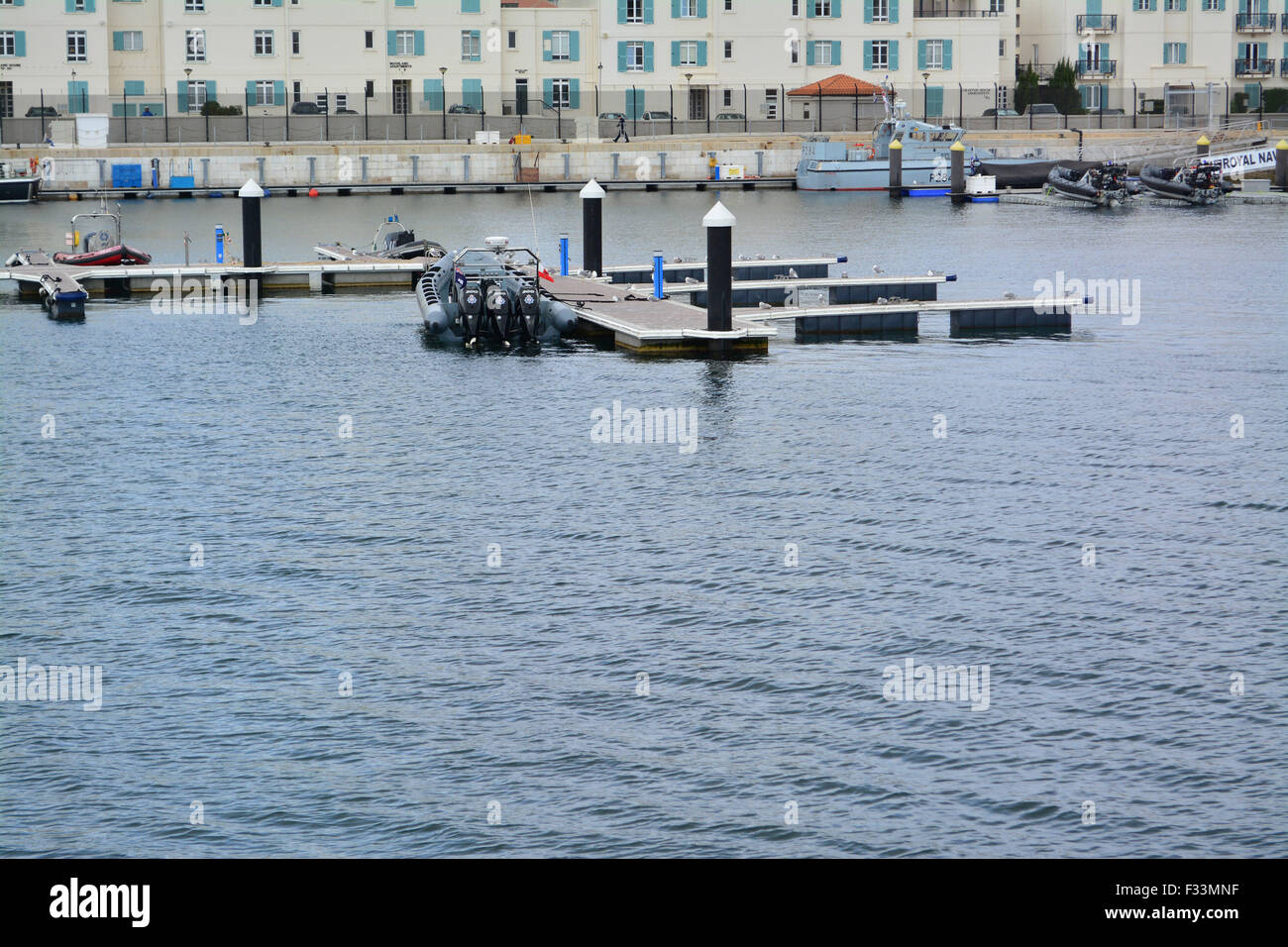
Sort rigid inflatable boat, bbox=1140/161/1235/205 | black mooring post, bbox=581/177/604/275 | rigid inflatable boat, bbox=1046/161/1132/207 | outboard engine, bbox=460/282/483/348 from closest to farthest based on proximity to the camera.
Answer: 1. outboard engine, bbox=460/282/483/348
2. black mooring post, bbox=581/177/604/275
3. rigid inflatable boat, bbox=1046/161/1132/207
4. rigid inflatable boat, bbox=1140/161/1235/205

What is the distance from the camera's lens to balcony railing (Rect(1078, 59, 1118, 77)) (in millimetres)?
114438

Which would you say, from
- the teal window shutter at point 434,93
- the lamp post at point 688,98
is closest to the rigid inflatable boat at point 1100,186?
the lamp post at point 688,98

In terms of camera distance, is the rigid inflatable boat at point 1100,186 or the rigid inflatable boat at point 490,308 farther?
the rigid inflatable boat at point 1100,186

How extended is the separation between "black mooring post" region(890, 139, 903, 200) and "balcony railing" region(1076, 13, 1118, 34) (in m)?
21.8

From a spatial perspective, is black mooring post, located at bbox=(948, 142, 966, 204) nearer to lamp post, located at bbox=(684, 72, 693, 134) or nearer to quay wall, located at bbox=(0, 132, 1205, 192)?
quay wall, located at bbox=(0, 132, 1205, 192)

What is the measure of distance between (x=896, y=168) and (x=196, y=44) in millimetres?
39792

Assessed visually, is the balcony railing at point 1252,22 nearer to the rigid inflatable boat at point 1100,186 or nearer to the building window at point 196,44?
the rigid inflatable boat at point 1100,186

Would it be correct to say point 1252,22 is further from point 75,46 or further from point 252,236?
point 252,236

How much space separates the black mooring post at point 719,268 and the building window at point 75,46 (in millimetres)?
72349

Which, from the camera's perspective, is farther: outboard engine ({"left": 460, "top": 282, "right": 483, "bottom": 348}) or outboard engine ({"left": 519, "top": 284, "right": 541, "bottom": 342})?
outboard engine ({"left": 460, "top": 282, "right": 483, "bottom": 348})

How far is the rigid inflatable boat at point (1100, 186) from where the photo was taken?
90.9 meters

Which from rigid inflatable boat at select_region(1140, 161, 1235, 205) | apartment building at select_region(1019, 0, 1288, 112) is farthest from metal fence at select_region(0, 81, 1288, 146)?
rigid inflatable boat at select_region(1140, 161, 1235, 205)

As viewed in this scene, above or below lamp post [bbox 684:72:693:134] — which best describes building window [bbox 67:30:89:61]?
above

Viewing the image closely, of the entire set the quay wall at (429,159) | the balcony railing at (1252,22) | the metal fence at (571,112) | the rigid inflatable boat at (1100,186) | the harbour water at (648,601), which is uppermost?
the balcony railing at (1252,22)
